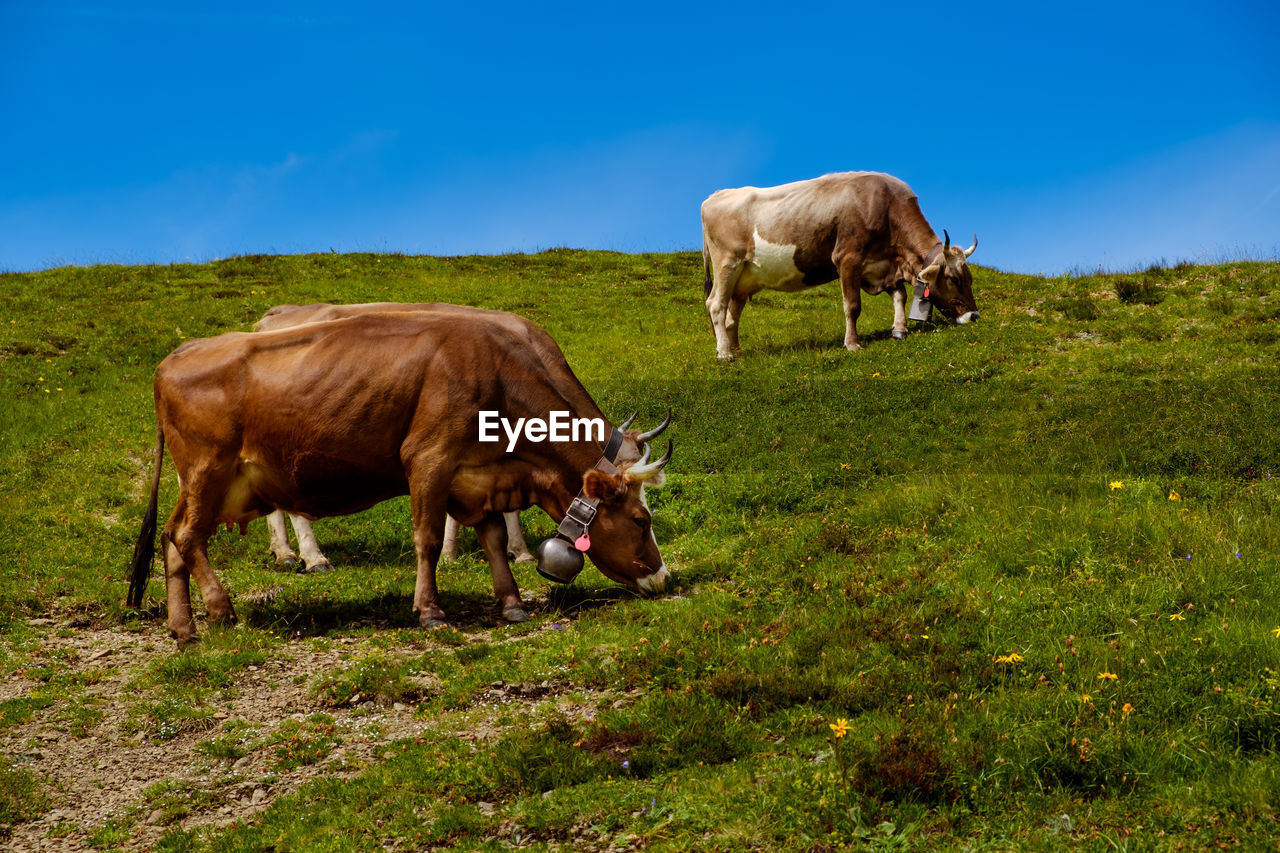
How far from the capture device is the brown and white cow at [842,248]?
21.5 metres

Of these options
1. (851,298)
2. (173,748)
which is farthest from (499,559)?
(851,298)

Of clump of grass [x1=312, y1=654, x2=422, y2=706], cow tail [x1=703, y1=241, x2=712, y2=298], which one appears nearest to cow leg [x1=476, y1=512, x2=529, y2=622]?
clump of grass [x1=312, y1=654, x2=422, y2=706]

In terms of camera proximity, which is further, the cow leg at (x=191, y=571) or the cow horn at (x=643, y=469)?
the cow leg at (x=191, y=571)

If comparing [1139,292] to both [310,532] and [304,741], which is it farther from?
[304,741]

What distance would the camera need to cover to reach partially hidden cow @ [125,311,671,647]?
10766 mm

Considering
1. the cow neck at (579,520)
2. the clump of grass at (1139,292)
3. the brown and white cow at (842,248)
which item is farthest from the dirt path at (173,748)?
Result: the clump of grass at (1139,292)

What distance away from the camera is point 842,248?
21.7 metres

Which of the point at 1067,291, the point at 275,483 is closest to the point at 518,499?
the point at 275,483

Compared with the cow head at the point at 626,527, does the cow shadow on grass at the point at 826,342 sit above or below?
above

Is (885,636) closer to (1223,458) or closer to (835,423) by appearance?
(1223,458)

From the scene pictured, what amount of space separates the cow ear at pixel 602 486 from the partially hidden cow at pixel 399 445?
0.5 inches

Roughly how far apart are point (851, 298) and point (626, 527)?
39.2 ft

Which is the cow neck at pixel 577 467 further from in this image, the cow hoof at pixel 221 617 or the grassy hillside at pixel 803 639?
the cow hoof at pixel 221 617

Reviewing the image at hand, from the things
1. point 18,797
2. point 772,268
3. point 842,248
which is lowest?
point 18,797
